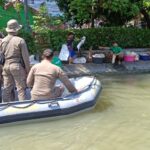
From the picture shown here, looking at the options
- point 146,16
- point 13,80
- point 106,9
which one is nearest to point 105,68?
point 106,9

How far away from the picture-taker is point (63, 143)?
895 centimetres

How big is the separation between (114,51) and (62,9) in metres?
4.45

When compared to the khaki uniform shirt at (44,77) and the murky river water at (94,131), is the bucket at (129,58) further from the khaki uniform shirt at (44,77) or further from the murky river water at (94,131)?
the khaki uniform shirt at (44,77)

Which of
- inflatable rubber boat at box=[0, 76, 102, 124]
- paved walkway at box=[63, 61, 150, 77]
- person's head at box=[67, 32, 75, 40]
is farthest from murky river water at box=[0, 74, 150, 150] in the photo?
person's head at box=[67, 32, 75, 40]

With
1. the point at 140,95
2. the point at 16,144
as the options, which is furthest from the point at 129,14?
the point at 16,144

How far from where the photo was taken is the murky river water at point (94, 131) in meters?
8.80

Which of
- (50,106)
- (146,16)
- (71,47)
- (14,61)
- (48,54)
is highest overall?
(146,16)

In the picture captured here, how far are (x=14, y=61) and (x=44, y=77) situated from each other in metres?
0.70

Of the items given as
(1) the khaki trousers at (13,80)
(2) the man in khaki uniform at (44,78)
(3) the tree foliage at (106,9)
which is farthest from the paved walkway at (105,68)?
(2) the man in khaki uniform at (44,78)

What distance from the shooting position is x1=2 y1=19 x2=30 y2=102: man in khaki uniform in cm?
1022

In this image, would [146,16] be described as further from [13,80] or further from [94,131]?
[94,131]

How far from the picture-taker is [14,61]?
10297 mm

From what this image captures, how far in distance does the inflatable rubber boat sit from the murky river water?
18 cm

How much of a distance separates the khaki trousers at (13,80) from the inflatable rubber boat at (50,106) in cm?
58
